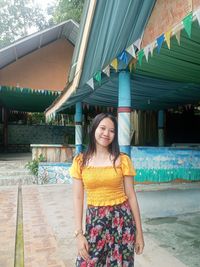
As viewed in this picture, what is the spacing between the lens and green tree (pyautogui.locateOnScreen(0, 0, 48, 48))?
3412 centimetres

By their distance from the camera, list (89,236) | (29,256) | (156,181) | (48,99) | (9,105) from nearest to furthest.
A: (89,236)
(29,256)
(156,181)
(48,99)
(9,105)

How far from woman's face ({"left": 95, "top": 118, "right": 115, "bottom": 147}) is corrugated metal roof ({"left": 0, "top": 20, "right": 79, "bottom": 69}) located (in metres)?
10.1

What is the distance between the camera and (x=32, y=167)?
33.7 ft

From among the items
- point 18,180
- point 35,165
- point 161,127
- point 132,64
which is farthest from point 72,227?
point 161,127

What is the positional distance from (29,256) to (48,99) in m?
11.2

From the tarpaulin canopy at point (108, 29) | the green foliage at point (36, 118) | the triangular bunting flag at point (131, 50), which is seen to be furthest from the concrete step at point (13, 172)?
the green foliage at point (36, 118)

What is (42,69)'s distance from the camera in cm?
1398

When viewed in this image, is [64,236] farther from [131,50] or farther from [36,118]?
[36,118]

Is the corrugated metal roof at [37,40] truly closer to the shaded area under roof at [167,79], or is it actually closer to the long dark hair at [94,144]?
the shaded area under roof at [167,79]

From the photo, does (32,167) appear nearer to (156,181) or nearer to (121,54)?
(156,181)

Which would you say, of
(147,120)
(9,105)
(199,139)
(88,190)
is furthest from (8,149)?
→ (88,190)

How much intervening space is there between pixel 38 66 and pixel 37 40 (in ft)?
4.67

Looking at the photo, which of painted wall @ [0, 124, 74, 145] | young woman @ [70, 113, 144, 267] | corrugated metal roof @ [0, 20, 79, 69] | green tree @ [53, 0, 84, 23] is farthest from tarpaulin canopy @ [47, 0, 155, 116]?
painted wall @ [0, 124, 74, 145]

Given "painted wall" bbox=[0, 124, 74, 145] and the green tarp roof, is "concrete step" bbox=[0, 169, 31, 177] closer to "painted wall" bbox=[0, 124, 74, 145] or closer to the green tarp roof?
the green tarp roof
